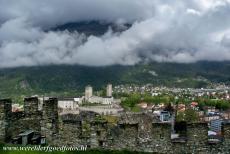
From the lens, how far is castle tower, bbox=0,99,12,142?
29.2m

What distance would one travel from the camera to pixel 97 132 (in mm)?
28891

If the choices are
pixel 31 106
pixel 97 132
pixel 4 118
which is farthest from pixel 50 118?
pixel 97 132

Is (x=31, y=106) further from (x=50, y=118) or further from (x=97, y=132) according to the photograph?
(x=97, y=132)

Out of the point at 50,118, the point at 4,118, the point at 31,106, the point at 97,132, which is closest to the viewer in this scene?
the point at 97,132

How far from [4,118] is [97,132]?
4.80 m

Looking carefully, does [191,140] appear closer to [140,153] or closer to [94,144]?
[140,153]

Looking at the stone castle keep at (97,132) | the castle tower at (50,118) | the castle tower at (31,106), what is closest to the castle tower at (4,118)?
the stone castle keep at (97,132)

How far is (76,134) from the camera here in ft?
93.2

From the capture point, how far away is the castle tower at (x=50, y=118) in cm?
2964

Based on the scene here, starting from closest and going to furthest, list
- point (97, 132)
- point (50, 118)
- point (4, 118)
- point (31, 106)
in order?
1. point (97, 132)
2. point (4, 118)
3. point (50, 118)
4. point (31, 106)

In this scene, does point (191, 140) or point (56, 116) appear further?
point (56, 116)

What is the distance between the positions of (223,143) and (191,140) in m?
1.46

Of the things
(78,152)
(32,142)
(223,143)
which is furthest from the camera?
(32,142)

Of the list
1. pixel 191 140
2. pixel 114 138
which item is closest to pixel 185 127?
pixel 191 140
